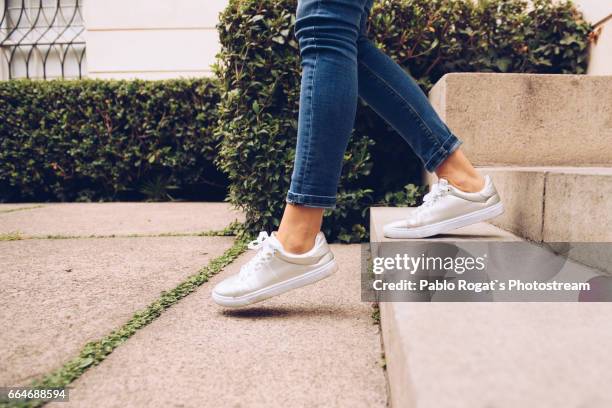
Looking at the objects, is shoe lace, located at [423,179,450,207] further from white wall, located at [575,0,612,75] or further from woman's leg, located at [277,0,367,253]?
white wall, located at [575,0,612,75]

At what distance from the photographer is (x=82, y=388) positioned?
3.04 feet

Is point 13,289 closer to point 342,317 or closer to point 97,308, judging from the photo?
point 97,308

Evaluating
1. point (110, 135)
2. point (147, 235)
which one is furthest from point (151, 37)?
point (147, 235)

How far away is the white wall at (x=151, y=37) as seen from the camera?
5246mm

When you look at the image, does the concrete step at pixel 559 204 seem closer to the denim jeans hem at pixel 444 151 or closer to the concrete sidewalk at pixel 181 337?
the denim jeans hem at pixel 444 151

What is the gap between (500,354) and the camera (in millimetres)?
653

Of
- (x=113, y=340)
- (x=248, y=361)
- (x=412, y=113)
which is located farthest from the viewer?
(x=412, y=113)

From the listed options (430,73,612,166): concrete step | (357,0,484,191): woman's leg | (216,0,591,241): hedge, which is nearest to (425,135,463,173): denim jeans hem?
(357,0,484,191): woman's leg

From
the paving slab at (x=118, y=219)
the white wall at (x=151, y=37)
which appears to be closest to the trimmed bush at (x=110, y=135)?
the paving slab at (x=118, y=219)

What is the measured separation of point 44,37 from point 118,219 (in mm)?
3502

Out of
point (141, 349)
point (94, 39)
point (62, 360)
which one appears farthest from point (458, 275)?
point (94, 39)

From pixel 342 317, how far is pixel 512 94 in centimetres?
133

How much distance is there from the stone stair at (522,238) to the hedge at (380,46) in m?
0.27

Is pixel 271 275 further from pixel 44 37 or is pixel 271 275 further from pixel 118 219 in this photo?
pixel 44 37
